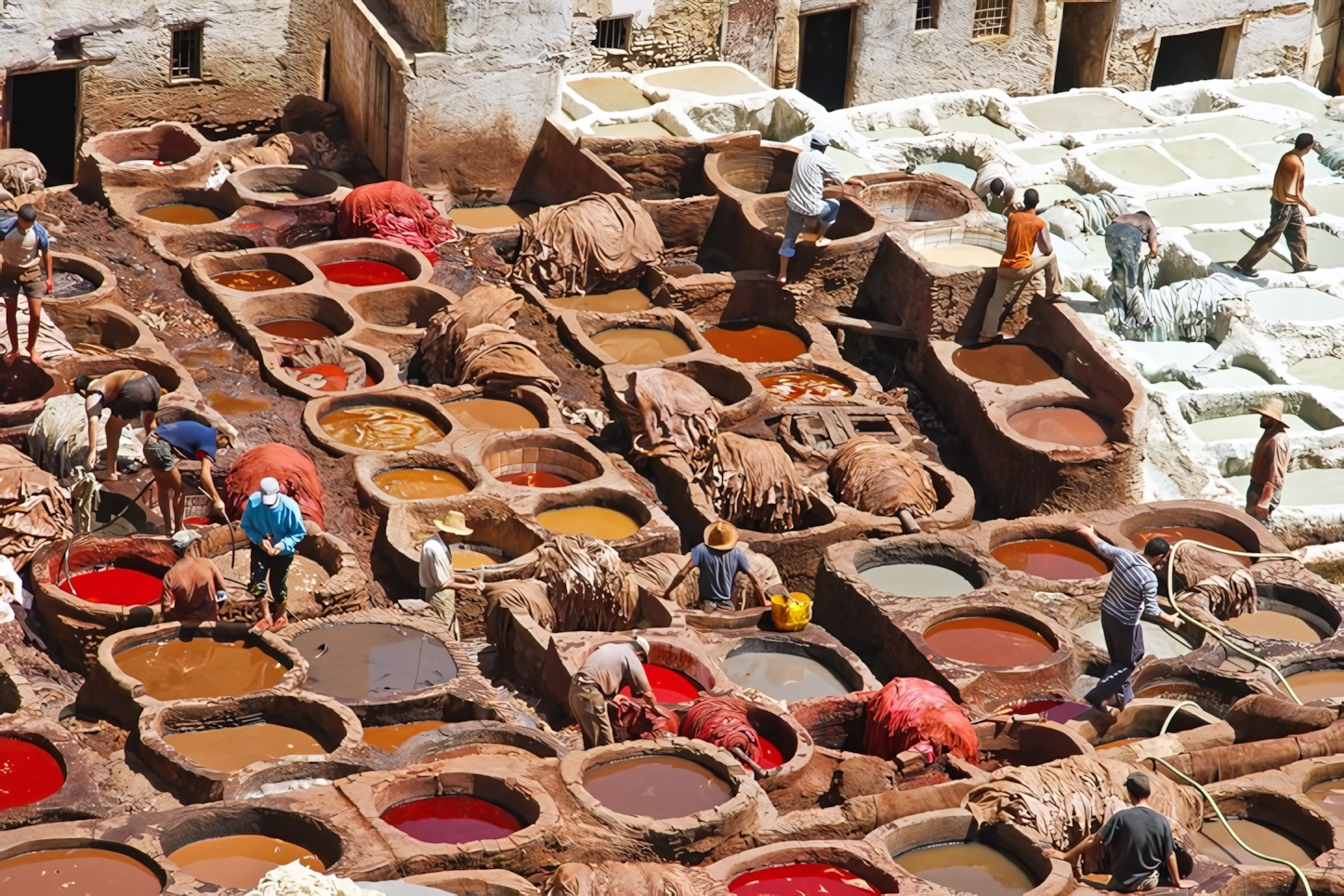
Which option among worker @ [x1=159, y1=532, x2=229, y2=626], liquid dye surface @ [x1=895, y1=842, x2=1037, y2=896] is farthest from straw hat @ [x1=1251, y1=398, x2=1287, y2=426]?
worker @ [x1=159, y1=532, x2=229, y2=626]

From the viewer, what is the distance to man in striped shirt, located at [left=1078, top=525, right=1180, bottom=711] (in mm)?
18219

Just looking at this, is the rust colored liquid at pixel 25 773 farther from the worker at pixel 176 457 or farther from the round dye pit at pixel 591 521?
the round dye pit at pixel 591 521

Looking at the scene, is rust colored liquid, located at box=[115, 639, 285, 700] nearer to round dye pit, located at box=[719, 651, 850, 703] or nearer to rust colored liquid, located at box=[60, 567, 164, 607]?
rust colored liquid, located at box=[60, 567, 164, 607]

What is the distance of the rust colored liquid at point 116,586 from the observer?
1852cm

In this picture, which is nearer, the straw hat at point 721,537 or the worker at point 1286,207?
the straw hat at point 721,537

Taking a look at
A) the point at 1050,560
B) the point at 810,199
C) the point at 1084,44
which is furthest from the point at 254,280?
the point at 1084,44

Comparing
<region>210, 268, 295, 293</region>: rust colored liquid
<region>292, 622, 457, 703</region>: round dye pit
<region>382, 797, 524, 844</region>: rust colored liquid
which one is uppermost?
<region>210, 268, 295, 293</region>: rust colored liquid

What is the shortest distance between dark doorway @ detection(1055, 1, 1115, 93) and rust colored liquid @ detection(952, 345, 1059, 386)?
9.60 meters

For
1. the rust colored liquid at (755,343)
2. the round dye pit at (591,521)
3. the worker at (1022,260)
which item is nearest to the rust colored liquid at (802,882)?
the round dye pit at (591,521)

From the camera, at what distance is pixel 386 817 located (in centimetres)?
1547

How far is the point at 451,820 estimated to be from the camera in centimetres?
1557

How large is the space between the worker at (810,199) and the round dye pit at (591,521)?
5.11 metres

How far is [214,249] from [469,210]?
Answer: 10.9 ft

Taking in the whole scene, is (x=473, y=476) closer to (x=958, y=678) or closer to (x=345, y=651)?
(x=345, y=651)
